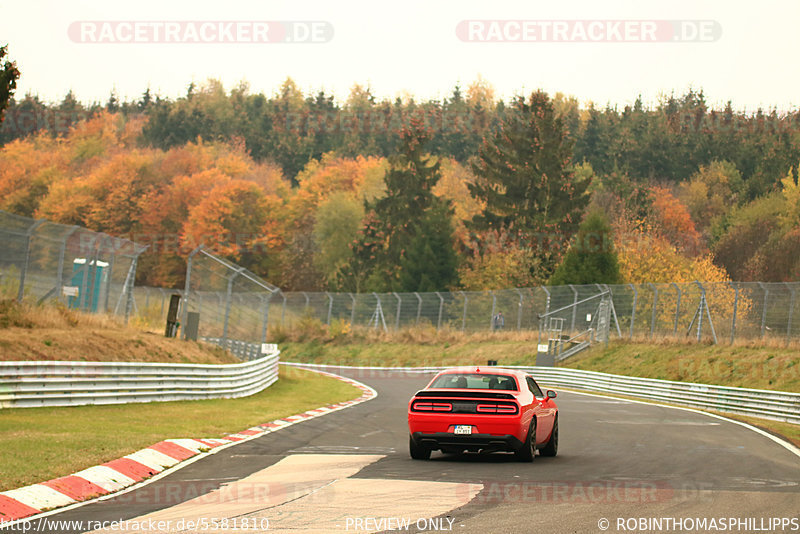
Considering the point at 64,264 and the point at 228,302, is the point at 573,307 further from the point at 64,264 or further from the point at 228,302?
the point at 64,264

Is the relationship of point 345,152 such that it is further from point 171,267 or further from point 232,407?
point 232,407

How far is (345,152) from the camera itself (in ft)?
383

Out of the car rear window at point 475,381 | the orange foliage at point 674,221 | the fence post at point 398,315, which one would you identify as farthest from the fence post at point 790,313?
the orange foliage at point 674,221

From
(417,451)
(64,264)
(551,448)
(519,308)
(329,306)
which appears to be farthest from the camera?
(329,306)

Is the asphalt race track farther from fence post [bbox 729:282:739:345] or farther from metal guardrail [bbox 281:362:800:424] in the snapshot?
fence post [bbox 729:282:739:345]

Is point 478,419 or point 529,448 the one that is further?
point 529,448

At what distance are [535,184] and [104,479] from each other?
6438 cm

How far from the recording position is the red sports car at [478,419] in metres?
12.4

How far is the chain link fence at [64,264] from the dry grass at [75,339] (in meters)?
0.63

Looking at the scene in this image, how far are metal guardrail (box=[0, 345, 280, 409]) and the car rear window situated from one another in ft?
24.7

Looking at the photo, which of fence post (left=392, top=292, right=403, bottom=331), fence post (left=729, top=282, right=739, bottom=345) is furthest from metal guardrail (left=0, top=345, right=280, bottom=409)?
fence post (left=392, top=292, right=403, bottom=331)

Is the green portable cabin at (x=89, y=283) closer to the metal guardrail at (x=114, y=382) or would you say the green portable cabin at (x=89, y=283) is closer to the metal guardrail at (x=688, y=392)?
the metal guardrail at (x=114, y=382)

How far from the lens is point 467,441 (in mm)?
12547

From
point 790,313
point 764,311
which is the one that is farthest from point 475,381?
point 764,311
